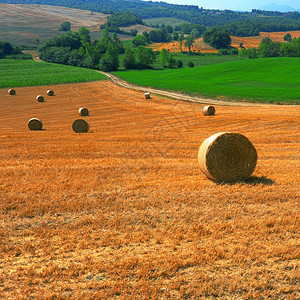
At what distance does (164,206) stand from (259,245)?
3.03 meters

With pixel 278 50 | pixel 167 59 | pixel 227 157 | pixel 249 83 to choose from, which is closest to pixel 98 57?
pixel 167 59

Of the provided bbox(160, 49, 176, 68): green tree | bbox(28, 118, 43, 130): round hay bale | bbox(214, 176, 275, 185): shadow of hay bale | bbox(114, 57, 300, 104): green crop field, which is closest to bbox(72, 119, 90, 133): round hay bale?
bbox(28, 118, 43, 130): round hay bale

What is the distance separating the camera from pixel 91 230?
789 cm

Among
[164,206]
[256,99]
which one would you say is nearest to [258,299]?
[164,206]

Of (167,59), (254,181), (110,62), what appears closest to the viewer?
(254,181)

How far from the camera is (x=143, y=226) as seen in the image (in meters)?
8.06

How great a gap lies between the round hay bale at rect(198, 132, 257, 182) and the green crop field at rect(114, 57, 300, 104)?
31631 millimetres

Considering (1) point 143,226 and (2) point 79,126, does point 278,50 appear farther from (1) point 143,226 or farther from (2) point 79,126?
(1) point 143,226

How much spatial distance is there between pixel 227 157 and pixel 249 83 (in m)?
49.5

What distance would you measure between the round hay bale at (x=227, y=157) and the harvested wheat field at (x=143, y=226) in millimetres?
437

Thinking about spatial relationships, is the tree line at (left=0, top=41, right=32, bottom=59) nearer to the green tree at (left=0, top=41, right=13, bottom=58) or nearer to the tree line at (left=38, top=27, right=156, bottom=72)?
the green tree at (left=0, top=41, right=13, bottom=58)

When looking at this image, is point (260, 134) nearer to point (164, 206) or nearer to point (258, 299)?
point (164, 206)

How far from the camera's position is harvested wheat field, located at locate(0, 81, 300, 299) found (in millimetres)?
5898

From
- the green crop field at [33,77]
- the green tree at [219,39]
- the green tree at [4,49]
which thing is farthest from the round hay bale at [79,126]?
the green tree at [219,39]
